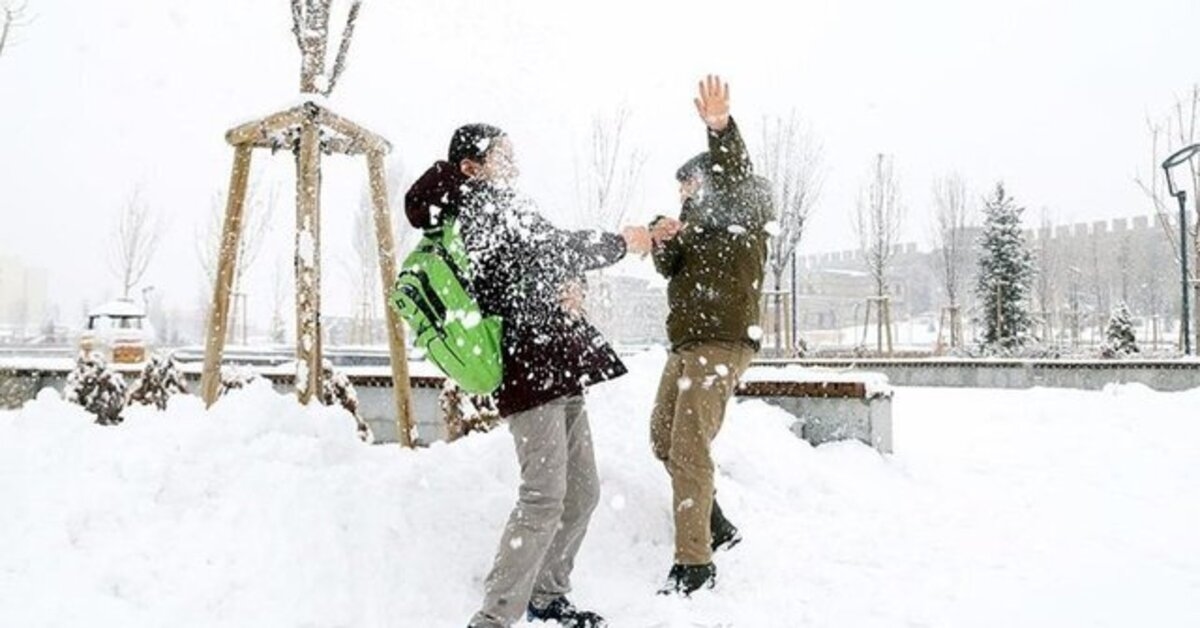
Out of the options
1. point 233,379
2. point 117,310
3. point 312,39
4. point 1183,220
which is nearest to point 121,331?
point 117,310

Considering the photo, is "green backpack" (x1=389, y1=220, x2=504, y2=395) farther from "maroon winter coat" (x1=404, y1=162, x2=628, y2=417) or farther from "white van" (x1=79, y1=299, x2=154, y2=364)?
"white van" (x1=79, y1=299, x2=154, y2=364)

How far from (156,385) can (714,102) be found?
6.04 m

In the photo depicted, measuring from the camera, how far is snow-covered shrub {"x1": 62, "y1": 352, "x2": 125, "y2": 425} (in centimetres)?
735

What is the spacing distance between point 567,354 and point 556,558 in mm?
782

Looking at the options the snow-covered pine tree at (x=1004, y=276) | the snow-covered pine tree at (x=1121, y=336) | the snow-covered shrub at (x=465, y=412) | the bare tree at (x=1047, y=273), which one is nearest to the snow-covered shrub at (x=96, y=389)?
the snow-covered shrub at (x=465, y=412)

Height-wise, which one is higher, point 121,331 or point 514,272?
point 514,272

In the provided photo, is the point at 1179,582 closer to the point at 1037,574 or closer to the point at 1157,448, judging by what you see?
the point at 1037,574

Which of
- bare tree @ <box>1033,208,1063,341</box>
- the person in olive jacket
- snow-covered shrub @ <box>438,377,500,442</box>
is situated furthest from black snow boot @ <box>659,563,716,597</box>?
bare tree @ <box>1033,208,1063,341</box>

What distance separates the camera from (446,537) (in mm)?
3449

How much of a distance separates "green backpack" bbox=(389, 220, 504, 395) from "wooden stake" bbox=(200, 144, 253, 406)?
2.58 m

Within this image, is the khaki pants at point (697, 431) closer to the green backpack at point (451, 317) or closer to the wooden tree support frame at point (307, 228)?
the green backpack at point (451, 317)

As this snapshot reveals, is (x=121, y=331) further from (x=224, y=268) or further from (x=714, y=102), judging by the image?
(x=714, y=102)

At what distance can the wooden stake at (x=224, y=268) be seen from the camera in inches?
195

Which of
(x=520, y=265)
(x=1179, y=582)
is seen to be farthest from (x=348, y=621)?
(x=1179, y=582)
